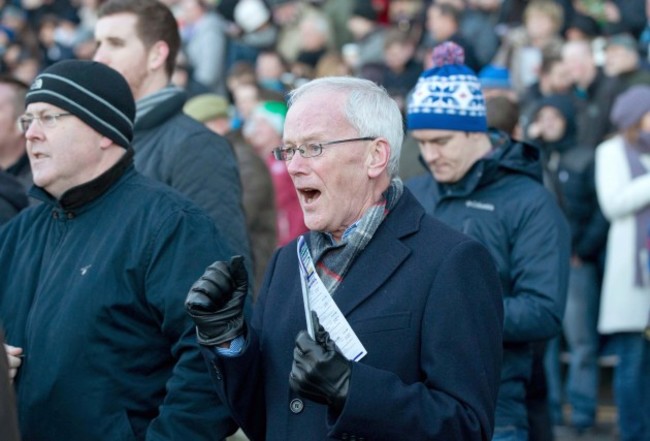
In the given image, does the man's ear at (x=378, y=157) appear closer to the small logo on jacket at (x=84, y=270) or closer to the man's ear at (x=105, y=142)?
the small logo on jacket at (x=84, y=270)

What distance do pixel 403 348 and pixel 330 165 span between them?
0.57 meters

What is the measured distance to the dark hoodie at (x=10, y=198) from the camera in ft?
18.3

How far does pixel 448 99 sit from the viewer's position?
5.62 meters

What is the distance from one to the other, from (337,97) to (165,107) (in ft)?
6.68

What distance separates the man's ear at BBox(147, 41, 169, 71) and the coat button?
8.26ft

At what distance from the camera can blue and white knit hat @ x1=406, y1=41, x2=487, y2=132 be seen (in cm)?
559

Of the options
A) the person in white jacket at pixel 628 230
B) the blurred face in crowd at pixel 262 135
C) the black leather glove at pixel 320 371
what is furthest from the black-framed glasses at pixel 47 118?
the person in white jacket at pixel 628 230

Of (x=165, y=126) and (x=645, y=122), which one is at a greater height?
(x=165, y=126)

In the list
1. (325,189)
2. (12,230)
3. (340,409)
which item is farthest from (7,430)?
(12,230)

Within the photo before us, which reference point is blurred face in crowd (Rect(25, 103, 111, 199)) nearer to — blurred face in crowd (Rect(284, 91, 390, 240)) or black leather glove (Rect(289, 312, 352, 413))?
blurred face in crowd (Rect(284, 91, 390, 240))

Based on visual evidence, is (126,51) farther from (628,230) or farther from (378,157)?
(628,230)

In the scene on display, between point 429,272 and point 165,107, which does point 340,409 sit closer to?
point 429,272

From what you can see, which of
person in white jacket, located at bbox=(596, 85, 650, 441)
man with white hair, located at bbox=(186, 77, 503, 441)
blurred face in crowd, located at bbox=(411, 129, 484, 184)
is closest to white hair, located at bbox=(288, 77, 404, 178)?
man with white hair, located at bbox=(186, 77, 503, 441)

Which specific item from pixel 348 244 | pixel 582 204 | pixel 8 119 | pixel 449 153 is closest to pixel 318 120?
pixel 348 244
